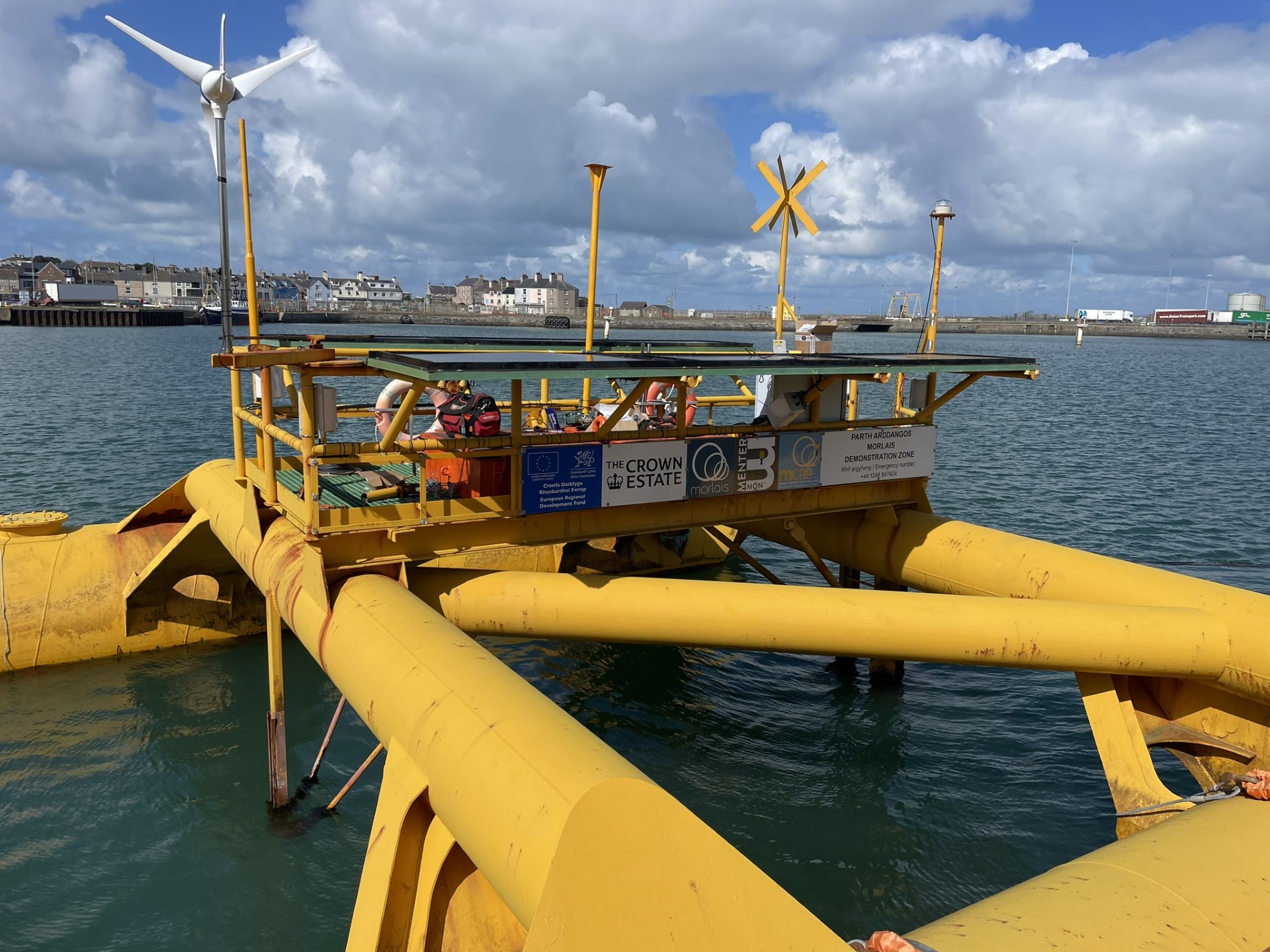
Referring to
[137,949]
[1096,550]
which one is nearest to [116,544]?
[137,949]

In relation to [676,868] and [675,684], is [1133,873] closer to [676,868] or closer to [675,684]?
[676,868]

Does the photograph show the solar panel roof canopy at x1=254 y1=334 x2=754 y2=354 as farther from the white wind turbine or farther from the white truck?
the white truck

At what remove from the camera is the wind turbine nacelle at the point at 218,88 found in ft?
45.4

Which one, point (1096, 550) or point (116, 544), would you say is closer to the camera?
point (116, 544)

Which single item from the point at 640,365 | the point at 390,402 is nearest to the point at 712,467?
the point at 640,365

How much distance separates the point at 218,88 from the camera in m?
13.9

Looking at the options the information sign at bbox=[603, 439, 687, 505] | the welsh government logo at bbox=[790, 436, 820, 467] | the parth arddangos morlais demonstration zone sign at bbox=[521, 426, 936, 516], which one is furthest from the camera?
the welsh government logo at bbox=[790, 436, 820, 467]

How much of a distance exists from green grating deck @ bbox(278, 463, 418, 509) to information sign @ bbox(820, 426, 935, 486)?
5868 mm

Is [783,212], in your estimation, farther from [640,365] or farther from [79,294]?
[79,294]

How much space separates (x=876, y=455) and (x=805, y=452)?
1385mm

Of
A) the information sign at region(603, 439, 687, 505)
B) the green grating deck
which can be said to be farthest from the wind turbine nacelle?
the information sign at region(603, 439, 687, 505)

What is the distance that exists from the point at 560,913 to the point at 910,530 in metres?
9.86

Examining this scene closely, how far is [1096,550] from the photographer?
2252 centimetres

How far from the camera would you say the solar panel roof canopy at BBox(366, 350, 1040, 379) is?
7.96 metres
